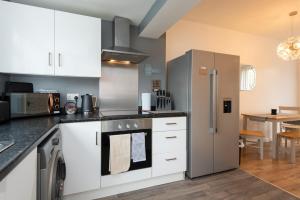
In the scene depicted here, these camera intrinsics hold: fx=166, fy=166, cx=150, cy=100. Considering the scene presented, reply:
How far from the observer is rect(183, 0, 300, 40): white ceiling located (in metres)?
2.36

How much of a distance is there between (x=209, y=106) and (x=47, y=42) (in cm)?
207

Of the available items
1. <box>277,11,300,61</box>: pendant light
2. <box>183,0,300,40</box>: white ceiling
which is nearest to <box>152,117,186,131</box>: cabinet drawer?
<box>183,0,300,40</box>: white ceiling

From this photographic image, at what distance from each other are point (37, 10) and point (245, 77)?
3764mm

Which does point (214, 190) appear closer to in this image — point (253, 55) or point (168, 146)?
point (168, 146)

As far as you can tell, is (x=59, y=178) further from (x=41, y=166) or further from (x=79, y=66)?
(x=79, y=66)

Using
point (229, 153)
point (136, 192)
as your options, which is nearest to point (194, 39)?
point (229, 153)

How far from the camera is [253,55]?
12.2 ft

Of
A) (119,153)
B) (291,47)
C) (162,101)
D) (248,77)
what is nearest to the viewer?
(119,153)

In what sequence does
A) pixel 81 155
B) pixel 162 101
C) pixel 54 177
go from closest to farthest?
pixel 54 177 < pixel 81 155 < pixel 162 101

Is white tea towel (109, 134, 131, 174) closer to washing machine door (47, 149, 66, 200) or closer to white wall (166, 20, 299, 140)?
washing machine door (47, 149, 66, 200)

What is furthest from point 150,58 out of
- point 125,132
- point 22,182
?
point 22,182

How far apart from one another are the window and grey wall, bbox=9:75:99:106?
9.93 feet

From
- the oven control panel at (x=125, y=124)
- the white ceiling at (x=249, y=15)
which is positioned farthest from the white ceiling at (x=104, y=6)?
the oven control panel at (x=125, y=124)

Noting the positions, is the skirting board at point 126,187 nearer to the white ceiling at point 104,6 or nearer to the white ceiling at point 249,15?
the white ceiling at point 104,6
